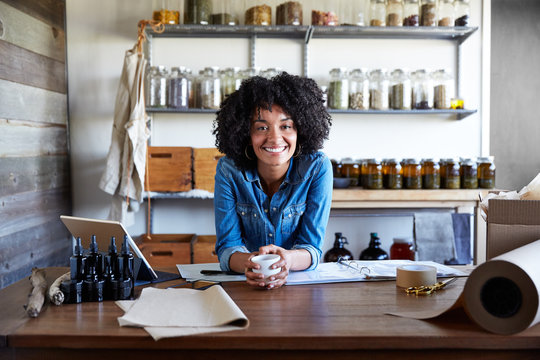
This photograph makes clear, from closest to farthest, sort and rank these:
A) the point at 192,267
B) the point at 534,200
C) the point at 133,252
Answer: the point at 534,200, the point at 133,252, the point at 192,267

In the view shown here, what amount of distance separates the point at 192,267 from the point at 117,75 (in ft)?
6.81

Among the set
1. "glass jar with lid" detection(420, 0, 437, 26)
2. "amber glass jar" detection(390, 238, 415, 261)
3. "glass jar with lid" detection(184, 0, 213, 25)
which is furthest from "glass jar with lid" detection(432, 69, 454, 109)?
"glass jar with lid" detection(184, 0, 213, 25)

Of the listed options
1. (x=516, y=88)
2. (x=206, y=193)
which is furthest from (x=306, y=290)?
(x=516, y=88)

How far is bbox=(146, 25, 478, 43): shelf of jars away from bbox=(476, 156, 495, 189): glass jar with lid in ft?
2.69

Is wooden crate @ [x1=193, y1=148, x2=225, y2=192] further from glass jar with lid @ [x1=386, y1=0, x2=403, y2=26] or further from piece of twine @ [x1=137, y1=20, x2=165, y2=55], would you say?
glass jar with lid @ [x1=386, y1=0, x2=403, y2=26]

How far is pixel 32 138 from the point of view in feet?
8.45

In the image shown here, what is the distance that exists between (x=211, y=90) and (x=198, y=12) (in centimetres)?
50

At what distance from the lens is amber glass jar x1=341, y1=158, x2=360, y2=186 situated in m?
2.94

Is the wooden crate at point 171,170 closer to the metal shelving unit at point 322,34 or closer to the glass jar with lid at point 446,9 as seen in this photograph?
the metal shelving unit at point 322,34

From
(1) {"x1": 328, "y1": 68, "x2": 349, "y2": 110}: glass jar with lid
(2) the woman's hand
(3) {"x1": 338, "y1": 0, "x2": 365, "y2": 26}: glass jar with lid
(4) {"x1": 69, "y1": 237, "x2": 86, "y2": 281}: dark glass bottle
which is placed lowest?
(2) the woman's hand

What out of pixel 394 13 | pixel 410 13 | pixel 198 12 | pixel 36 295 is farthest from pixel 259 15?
pixel 36 295

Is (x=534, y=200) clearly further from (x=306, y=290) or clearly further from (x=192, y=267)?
(x=192, y=267)

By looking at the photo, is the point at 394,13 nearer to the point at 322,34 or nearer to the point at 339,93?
the point at 322,34

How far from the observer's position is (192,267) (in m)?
1.48
